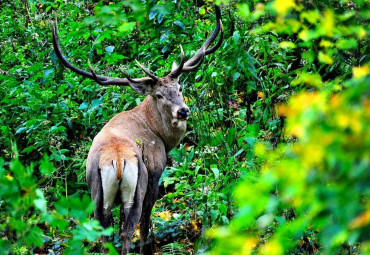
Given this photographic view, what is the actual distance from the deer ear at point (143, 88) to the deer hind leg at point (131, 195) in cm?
152

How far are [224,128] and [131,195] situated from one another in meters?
1.86

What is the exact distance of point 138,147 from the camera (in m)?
5.88

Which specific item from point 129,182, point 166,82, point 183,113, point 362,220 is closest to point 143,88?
point 166,82

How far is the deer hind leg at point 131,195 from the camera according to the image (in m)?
5.17

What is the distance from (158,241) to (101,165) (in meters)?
1.25

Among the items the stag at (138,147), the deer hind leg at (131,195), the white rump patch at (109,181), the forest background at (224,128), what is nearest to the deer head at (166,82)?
the stag at (138,147)

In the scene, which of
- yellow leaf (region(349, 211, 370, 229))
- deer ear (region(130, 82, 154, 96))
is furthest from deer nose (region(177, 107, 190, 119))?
yellow leaf (region(349, 211, 370, 229))

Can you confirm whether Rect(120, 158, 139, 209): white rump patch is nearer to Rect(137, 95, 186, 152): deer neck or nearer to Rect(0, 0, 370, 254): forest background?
Rect(0, 0, 370, 254): forest background

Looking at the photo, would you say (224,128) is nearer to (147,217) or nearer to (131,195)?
(147,217)

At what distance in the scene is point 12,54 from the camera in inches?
333

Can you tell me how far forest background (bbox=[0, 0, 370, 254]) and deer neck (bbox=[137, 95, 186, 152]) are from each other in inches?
14.1

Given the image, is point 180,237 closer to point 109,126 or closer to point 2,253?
point 109,126

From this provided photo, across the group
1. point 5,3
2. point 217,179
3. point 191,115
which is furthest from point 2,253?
point 5,3

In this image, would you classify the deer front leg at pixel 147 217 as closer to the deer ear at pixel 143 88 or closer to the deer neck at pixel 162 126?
the deer neck at pixel 162 126
